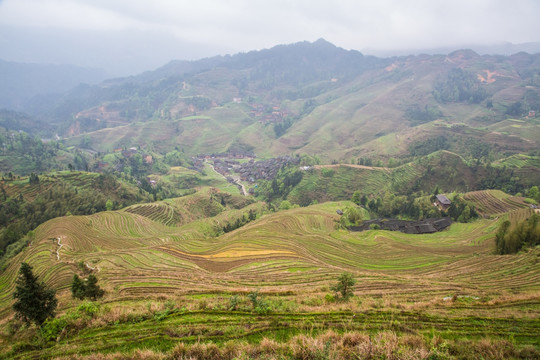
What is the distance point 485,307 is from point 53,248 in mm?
49254

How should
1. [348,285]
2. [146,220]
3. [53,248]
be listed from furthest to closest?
1. [146,220]
2. [53,248]
3. [348,285]

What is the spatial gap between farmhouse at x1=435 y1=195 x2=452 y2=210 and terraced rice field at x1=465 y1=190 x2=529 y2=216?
528cm

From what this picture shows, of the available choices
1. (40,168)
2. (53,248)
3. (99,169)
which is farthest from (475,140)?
(40,168)

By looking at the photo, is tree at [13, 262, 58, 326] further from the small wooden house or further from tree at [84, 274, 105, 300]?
the small wooden house

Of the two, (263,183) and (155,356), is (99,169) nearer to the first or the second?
(263,183)

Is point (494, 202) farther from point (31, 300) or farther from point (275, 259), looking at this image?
point (31, 300)

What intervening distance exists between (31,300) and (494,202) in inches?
3130

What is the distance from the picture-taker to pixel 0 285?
3334cm

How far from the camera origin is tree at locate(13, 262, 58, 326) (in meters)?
12.5

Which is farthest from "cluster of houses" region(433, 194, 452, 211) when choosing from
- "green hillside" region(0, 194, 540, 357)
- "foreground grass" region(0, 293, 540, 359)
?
"foreground grass" region(0, 293, 540, 359)

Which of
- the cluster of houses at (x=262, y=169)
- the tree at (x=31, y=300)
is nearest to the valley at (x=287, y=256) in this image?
the tree at (x=31, y=300)

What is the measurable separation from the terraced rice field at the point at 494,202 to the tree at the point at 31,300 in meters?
73.5

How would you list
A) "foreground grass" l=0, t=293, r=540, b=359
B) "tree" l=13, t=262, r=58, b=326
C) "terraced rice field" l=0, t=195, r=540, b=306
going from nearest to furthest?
1. "foreground grass" l=0, t=293, r=540, b=359
2. "tree" l=13, t=262, r=58, b=326
3. "terraced rice field" l=0, t=195, r=540, b=306

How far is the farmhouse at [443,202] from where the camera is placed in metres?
60.8
